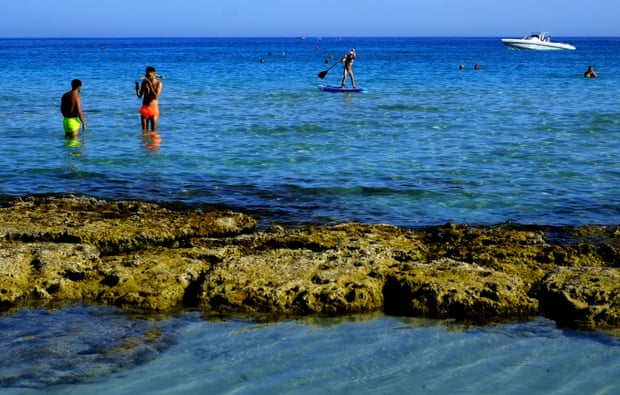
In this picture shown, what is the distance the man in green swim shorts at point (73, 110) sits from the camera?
51.7 feet

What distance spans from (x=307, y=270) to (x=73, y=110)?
1113 cm

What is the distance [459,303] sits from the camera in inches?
254

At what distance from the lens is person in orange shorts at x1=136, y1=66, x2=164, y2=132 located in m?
16.4

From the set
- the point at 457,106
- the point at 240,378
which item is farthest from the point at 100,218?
the point at 457,106

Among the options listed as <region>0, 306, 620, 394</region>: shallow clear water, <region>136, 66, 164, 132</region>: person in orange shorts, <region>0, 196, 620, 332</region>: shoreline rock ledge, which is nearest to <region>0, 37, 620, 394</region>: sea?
<region>0, 306, 620, 394</region>: shallow clear water

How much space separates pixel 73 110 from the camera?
16516 millimetres

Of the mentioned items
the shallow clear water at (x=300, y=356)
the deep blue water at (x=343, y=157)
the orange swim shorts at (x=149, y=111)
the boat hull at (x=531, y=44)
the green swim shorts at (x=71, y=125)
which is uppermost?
the boat hull at (x=531, y=44)

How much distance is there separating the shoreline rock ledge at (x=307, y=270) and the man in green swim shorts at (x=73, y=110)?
7556 mm

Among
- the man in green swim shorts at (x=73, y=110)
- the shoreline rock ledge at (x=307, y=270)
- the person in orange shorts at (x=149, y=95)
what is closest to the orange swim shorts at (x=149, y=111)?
the person in orange shorts at (x=149, y=95)

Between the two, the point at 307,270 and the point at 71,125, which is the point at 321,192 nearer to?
the point at 307,270

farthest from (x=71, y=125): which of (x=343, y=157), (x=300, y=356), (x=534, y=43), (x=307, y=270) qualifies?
(x=534, y=43)

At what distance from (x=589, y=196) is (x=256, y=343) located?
7446 millimetres

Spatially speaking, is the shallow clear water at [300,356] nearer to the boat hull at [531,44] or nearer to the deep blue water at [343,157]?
the deep blue water at [343,157]

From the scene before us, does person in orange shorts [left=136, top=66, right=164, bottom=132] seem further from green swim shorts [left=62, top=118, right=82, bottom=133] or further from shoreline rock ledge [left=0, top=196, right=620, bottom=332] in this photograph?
shoreline rock ledge [left=0, top=196, right=620, bottom=332]
